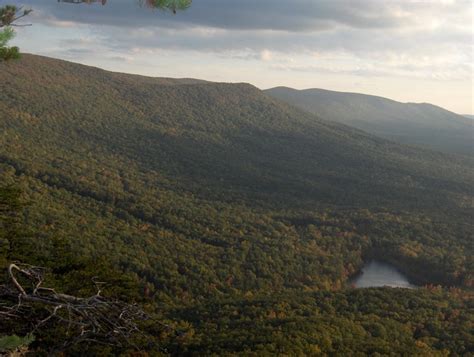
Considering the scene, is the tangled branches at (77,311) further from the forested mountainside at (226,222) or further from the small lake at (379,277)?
the small lake at (379,277)

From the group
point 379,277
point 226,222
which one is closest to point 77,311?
point 226,222

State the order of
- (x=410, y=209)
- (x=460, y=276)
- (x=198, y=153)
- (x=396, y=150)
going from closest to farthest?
1. (x=460, y=276)
2. (x=410, y=209)
3. (x=198, y=153)
4. (x=396, y=150)

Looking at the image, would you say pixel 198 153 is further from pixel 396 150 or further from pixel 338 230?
pixel 396 150

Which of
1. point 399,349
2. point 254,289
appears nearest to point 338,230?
point 254,289

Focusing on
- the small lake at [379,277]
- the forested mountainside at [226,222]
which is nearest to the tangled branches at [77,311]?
the forested mountainside at [226,222]

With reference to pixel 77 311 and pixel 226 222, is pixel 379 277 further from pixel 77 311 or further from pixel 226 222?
pixel 77 311
